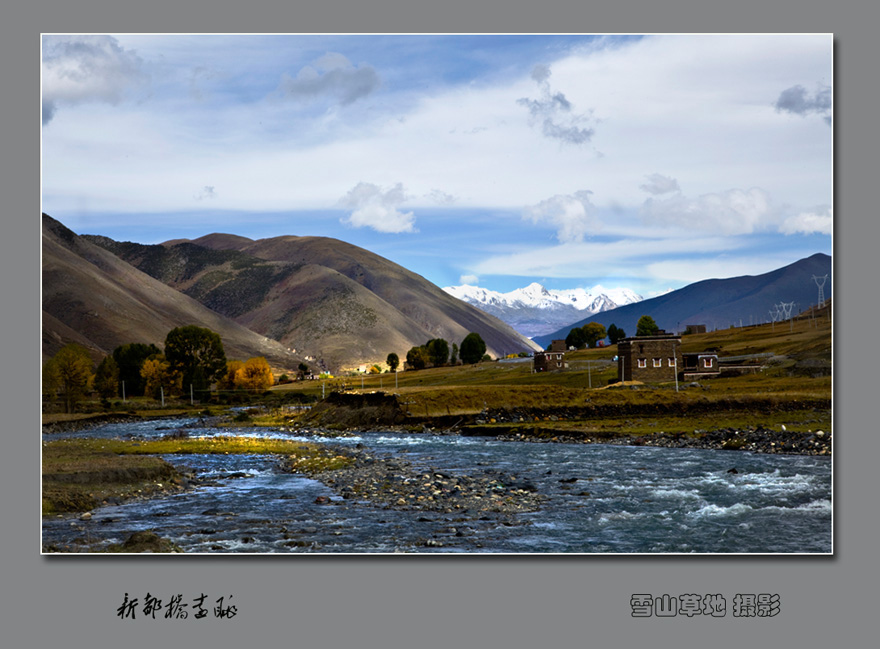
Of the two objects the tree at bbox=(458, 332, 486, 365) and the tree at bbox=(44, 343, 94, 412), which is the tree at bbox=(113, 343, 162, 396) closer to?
the tree at bbox=(44, 343, 94, 412)

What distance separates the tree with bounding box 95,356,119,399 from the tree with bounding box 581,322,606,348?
11784 centimetres

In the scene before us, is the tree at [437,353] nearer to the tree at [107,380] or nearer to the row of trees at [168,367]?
the row of trees at [168,367]

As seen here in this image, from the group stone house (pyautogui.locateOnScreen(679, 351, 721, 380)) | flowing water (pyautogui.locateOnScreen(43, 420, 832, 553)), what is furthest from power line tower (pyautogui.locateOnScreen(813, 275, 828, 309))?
stone house (pyautogui.locateOnScreen(679, 351, 721, 380))

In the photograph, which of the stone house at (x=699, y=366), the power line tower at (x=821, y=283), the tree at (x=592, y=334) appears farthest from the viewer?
the tree at (x=592, y=334)

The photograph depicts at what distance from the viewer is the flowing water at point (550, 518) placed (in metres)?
20.5

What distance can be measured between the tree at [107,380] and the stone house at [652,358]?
162 feet

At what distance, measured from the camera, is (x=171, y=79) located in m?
24.0

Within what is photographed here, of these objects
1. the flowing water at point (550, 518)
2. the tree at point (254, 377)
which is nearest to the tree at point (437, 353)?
the tree at point (254, 377)

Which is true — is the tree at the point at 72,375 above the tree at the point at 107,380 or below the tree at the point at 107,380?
above

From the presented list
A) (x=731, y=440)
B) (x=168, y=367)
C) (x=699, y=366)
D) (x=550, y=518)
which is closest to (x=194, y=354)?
(x=168, y=367)

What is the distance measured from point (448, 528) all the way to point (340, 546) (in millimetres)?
3350

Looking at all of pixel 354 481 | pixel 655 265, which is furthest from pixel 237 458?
pixel 655 265
